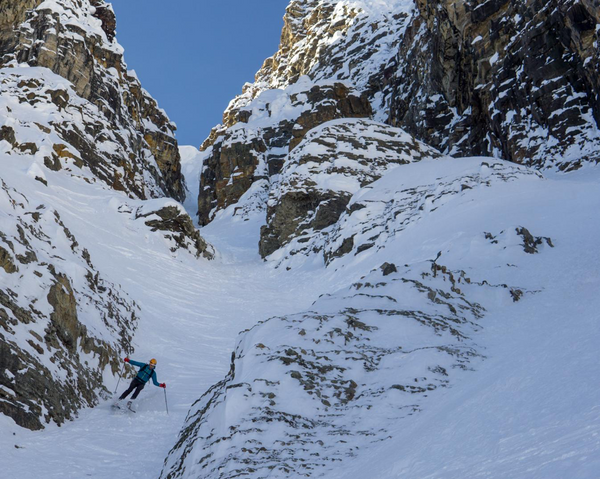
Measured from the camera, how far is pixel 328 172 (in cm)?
3862

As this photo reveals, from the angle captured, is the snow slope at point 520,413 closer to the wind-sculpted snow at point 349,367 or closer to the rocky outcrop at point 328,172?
the wind-sculpted snow at point 349,367

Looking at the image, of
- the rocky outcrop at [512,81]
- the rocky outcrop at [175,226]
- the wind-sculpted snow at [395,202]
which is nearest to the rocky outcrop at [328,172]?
the wind-sculpted snow at [395,202]

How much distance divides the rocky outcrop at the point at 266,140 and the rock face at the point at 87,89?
6.93m

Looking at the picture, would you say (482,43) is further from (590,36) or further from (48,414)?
(48,414)

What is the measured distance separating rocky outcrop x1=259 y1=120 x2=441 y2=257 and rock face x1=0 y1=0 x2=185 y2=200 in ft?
59.5

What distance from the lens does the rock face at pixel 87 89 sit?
155 feet

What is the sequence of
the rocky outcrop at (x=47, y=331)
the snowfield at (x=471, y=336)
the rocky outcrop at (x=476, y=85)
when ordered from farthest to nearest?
1. the rocky outcrop at (x=476, y=85)
2. the rocky outcrop at (x=47, y=331)
3. the snowfield at (x=471, y=336)

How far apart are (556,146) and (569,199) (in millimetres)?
16030

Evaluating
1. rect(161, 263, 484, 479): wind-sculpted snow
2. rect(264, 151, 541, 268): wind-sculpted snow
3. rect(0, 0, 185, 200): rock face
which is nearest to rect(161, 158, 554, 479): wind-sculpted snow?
rect(161, 263, 484, 479): wind-sculpted snow

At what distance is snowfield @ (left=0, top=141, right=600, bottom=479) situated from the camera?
4211 millimetres

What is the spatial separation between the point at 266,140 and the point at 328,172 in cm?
2998

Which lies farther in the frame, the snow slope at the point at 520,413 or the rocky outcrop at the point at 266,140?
the rocky outcrop at the point at 266,140

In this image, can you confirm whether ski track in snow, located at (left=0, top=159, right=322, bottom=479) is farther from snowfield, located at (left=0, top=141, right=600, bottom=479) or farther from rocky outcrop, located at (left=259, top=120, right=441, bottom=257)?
rocky outcrop, located at (left=259, top=120, right=441, bottom=257)

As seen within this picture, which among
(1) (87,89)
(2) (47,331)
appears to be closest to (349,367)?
(2) (47,331)
